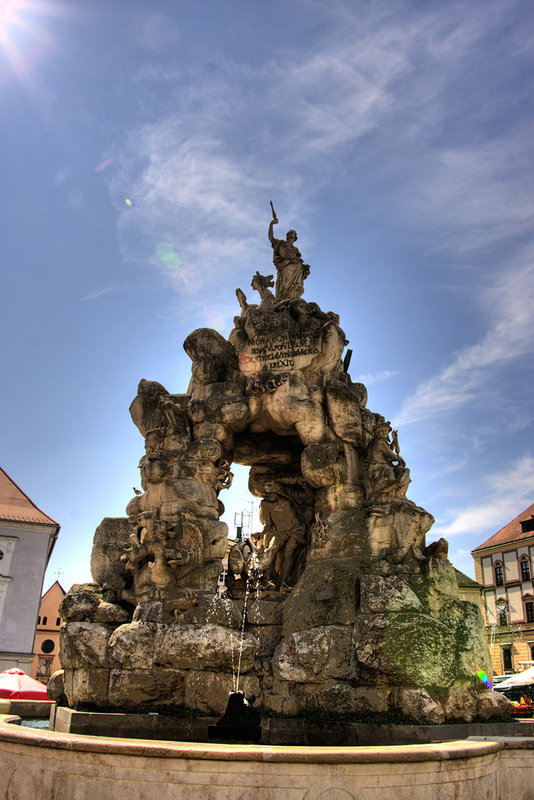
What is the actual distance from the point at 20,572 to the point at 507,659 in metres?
26.3

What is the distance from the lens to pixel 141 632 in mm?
7117

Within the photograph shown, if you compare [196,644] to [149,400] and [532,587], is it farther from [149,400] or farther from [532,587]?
[532,587]

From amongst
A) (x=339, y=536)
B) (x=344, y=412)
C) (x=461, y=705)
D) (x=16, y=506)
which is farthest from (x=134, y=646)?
(x=16, y=506)

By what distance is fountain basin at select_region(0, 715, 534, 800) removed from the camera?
13.7 ft

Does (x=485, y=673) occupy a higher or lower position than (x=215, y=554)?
lower

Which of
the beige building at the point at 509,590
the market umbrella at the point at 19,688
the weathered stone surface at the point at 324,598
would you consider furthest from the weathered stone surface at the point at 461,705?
the beige building at the point at 509,590

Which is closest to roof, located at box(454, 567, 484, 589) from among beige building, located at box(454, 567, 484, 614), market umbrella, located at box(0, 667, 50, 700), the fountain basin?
beige building, located at box(454, 567, 484, 614)

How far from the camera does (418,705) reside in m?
6.65

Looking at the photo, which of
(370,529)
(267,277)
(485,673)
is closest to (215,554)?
(370,529)

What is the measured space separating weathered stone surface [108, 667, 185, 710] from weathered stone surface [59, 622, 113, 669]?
0.27 meters

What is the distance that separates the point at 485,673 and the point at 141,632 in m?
3.72

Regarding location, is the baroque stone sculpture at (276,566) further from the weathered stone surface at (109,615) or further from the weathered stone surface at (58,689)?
the weathered stone surface at (58,689)

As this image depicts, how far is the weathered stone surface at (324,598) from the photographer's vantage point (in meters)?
7.59

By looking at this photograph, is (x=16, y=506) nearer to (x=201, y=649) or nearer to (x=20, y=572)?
(x=20, y=572)
